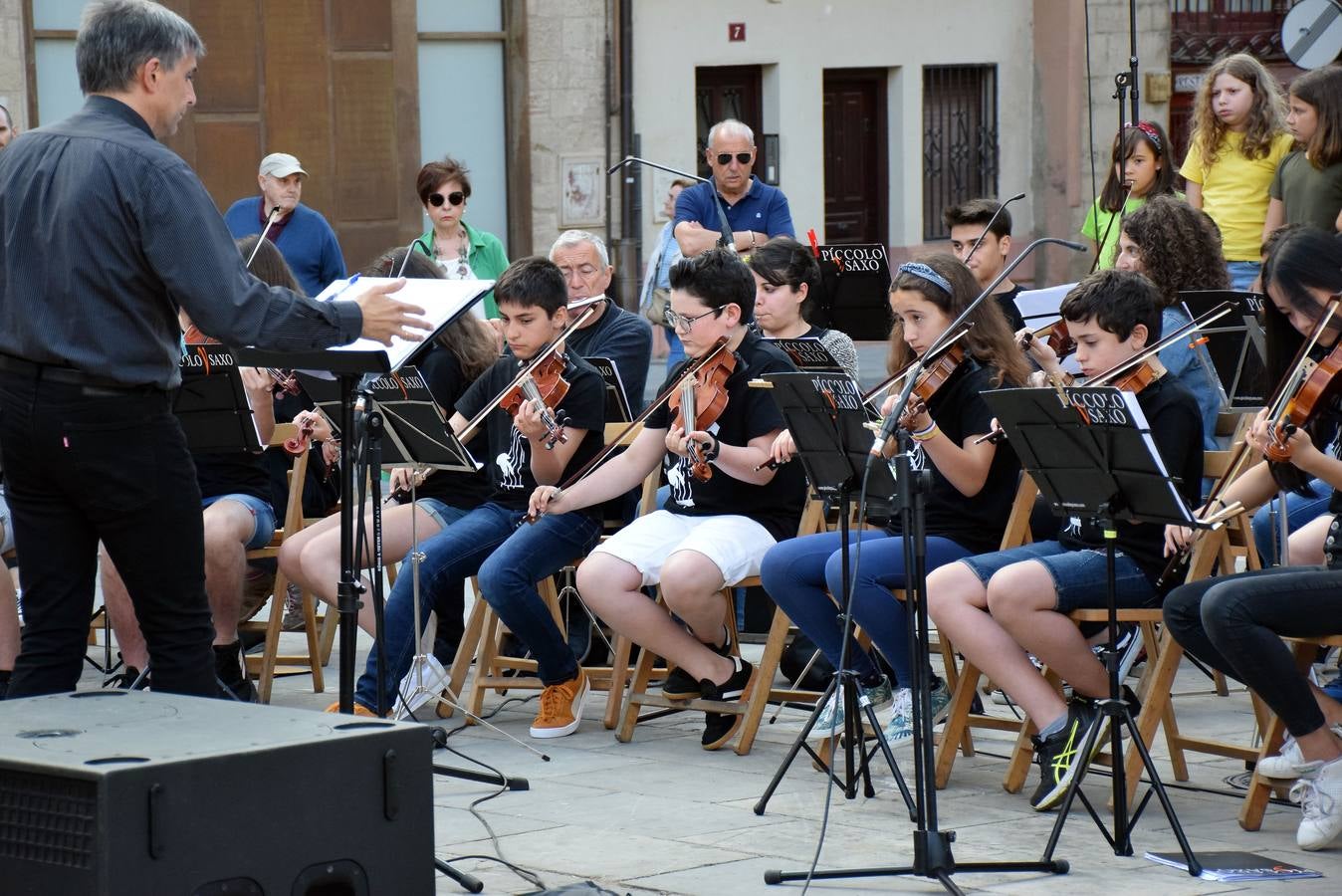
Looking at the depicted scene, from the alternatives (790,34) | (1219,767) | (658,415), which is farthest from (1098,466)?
(790,34)

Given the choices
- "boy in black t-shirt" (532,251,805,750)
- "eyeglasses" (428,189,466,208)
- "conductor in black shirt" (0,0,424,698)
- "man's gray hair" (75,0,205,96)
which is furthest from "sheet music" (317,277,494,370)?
"eyeglasses" (428,189,466,208)

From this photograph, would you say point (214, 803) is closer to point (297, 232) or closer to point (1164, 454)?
point (1164, 454)

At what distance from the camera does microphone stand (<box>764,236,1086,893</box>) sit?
3.78 metres

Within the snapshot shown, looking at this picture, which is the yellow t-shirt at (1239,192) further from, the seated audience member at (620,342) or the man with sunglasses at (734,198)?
the seated audience member at (620,342)

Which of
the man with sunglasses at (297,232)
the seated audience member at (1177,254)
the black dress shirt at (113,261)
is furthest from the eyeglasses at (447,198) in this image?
the black dress shirt at (113,261)

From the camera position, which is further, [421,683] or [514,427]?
[514,427]

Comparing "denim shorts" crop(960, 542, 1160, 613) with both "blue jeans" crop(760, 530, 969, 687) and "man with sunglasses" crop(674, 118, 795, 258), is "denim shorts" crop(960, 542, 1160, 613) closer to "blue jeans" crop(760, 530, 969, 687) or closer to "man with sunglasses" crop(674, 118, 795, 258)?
"blue jeans" crop(760, 530, 969, 687)

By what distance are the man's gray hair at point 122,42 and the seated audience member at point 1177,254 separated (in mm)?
3193

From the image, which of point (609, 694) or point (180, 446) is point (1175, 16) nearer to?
point (609, 694)

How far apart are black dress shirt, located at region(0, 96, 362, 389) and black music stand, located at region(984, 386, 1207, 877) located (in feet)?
5.25

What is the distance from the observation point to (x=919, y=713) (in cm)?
375

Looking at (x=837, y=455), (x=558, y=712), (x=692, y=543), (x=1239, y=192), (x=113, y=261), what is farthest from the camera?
(x=1239, y=192)

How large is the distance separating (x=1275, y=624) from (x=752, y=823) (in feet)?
4.21

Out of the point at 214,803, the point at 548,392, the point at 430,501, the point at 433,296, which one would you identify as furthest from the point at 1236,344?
the point at 214,803
